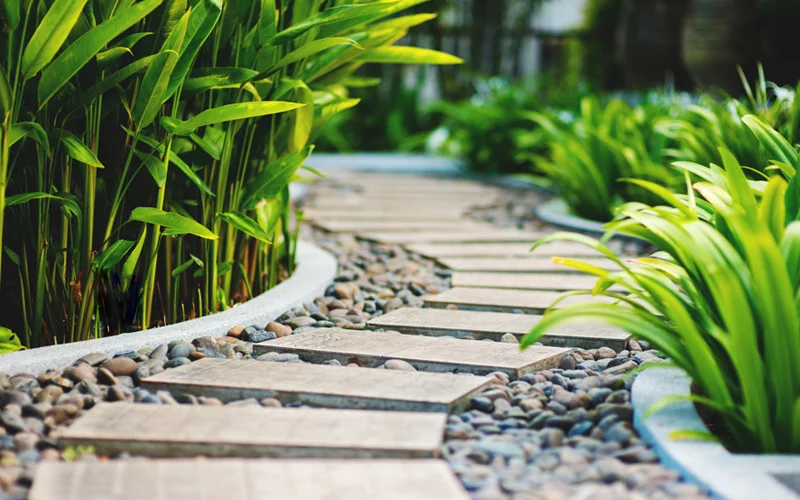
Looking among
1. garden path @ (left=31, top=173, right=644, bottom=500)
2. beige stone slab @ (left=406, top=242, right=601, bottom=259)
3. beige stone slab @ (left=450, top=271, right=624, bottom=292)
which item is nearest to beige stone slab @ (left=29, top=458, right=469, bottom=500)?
garden path @ (left=31, top=173, right=644, bottom=500)

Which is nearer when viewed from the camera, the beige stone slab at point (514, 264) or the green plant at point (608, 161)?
the beige stone slab at point (514, 264)

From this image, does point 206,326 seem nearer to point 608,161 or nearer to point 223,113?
point 223,113

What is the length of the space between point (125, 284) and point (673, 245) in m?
1.19

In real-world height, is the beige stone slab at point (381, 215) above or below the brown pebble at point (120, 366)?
below

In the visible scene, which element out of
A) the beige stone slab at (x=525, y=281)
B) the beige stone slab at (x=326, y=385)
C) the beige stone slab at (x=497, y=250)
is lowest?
the beige stone slab at (x=497, y=250)

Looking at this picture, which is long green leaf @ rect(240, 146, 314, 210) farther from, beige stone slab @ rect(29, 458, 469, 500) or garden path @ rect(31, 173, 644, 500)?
beige stone slab @ rect(29, 458, 469, 500)

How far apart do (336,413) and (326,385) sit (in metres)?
0.15

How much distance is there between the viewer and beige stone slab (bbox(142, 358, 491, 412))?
162 cm

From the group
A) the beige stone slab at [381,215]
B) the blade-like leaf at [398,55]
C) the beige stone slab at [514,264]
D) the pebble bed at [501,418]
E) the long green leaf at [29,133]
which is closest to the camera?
the pebble bed at [501,418]

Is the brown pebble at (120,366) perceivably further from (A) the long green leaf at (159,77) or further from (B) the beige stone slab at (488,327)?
(B) the beige stone slab at (488,327)

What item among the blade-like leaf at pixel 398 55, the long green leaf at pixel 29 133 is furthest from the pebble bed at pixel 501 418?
the blade-like leaf at pixel 398 55

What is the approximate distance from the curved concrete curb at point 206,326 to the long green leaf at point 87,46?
1.73 feet

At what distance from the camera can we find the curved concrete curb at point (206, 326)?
1.77 m

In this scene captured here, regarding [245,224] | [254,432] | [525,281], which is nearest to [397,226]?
[525,281]
